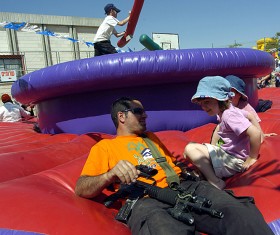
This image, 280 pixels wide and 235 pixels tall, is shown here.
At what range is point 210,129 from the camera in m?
3.07

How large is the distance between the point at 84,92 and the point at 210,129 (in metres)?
1.40

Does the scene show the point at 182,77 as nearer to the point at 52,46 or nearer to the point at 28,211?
the point at 28,211

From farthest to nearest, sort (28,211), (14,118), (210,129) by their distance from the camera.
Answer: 1. (14,118)
2. (210,129)
3. (28,211)

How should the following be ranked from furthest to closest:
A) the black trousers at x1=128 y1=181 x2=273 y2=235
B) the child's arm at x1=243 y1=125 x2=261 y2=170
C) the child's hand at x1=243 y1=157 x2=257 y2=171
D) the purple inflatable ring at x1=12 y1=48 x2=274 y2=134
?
1. the purple inflatable ring at x1=12 y1=48 x2=274 y2=134
2. the child's hand at x1=243 y1=157 x2=257 y2=171
3. the child's arm at x1=243 y1=125 x2=261 y2=170
4. the black trousers at x1=128 y1=181 x2=273 y2=235

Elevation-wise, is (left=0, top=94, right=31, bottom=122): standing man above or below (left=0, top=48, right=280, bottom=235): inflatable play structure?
below

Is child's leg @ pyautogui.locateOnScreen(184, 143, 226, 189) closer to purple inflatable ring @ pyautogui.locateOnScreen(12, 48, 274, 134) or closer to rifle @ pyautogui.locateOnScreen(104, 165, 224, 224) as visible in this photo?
rifle @ pyautogui.locateOnScreen(104, 165, 224, 224)

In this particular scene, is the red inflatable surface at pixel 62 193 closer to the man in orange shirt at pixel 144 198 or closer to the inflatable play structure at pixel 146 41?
the man in orange shirt at pixel 144 198

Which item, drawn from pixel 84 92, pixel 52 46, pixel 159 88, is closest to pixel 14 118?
pixel 84 92

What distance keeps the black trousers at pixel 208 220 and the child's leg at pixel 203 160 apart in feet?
1.38

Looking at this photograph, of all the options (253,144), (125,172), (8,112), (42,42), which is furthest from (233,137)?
(42,42)

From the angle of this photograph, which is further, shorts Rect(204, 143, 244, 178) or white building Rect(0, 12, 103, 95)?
white building Rect(0, 12, 103, 95)

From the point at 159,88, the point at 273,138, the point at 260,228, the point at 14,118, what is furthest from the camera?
the point at 14,118

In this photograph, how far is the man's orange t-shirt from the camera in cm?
→ 164

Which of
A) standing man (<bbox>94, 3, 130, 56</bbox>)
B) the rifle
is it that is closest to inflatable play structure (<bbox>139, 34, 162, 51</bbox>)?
standing man (<bbox>94, 3, 130, 56</bbox>)
